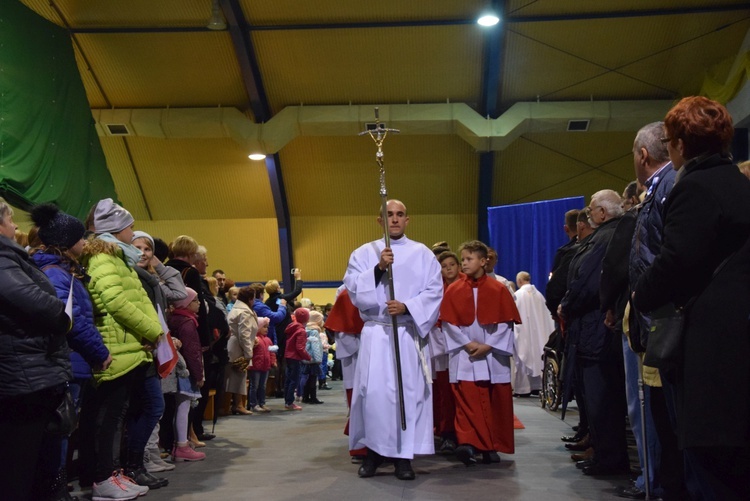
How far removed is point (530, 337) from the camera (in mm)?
10750

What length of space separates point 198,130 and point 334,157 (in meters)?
3.27

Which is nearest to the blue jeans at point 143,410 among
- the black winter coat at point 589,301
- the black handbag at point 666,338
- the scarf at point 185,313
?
the scarf at point 185,313

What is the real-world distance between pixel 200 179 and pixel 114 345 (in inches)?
582

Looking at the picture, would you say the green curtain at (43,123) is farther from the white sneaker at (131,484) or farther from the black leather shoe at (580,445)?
the black leather shoe at (580,445)

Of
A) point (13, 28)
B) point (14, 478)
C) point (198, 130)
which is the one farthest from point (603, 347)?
point (198, 130)

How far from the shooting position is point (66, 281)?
414cm

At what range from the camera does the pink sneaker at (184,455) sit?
20.1 ft

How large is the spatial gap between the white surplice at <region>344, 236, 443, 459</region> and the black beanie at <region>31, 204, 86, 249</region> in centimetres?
207

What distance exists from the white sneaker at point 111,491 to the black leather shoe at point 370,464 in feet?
4.94

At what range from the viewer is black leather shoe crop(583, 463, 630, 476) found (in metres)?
5.11

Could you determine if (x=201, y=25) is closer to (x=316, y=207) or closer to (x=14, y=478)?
(x=316, y=207)

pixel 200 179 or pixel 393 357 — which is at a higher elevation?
pixel 200 179

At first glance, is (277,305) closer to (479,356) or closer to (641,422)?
(479,356)

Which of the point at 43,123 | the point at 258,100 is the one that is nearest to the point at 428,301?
the point at 43,123
